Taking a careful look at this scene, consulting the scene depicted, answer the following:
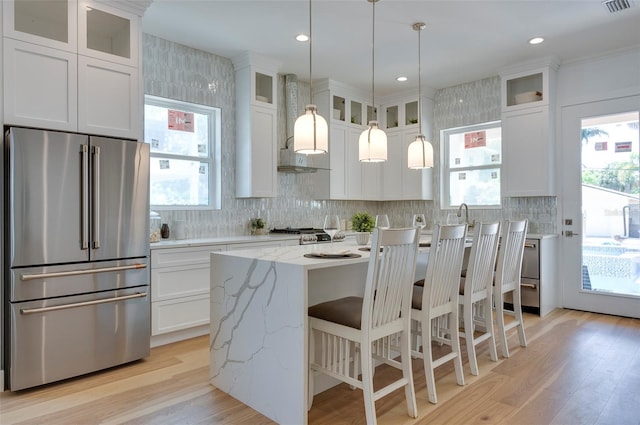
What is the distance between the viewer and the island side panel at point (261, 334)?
2.10m

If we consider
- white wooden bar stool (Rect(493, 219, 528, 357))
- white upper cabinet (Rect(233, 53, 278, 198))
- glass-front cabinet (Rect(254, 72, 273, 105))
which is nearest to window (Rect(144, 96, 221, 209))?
white upper cabinet (Rect(233, 53, 278, 198))

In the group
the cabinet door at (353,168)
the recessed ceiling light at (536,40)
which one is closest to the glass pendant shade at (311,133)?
the recessed ceiling light at (536,40)

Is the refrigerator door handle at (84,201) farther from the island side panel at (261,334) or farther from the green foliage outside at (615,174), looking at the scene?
the green foliage outside at (615,174)

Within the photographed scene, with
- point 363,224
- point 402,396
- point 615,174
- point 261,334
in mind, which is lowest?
point 402,396

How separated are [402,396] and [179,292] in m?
2.03

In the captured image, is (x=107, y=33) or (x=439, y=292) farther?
(x=107, y=33)

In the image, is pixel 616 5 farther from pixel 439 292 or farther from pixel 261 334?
pixel 261 334

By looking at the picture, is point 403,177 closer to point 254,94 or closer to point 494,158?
point 494,158

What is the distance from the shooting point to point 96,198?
9.30 feet

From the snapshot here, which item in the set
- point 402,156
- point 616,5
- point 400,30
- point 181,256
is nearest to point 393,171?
point 402,156

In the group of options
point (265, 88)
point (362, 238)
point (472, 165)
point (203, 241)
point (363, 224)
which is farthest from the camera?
point (472, 165)

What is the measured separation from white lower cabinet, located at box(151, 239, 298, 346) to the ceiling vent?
3679 mm

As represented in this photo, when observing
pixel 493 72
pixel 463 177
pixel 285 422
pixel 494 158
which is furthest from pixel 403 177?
pixel 285 422

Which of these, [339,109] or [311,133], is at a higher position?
[339,109]
